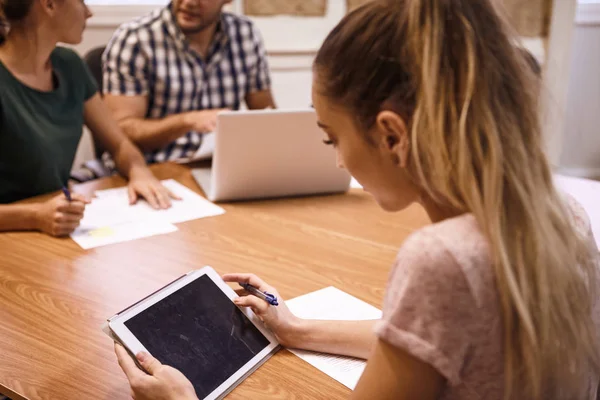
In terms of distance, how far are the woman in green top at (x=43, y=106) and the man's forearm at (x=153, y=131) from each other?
0.18 metres

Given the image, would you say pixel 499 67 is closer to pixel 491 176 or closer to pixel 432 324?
pixel 491 176

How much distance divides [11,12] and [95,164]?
25.7 inches

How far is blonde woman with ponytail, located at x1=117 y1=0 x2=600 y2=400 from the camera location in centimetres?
59

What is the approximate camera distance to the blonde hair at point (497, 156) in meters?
0.60

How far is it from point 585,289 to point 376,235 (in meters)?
0.69

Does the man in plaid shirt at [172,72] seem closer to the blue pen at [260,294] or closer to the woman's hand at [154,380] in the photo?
the blue pen at [260,294]

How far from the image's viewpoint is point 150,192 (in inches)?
60.1

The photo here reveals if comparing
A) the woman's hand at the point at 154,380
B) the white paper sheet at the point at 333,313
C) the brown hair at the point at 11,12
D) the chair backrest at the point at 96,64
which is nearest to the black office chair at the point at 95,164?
the chair backrest at the point at 96,64

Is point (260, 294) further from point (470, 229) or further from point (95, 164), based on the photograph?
point (95, 164)

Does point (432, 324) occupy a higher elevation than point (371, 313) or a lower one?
higher

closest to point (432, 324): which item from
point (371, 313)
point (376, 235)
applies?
point (371, 313)

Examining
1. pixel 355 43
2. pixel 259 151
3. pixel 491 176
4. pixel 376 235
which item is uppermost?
pixel 355 43

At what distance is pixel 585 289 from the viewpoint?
26.1 inches

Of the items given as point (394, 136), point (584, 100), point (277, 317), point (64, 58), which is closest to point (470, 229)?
point (394, 136)
